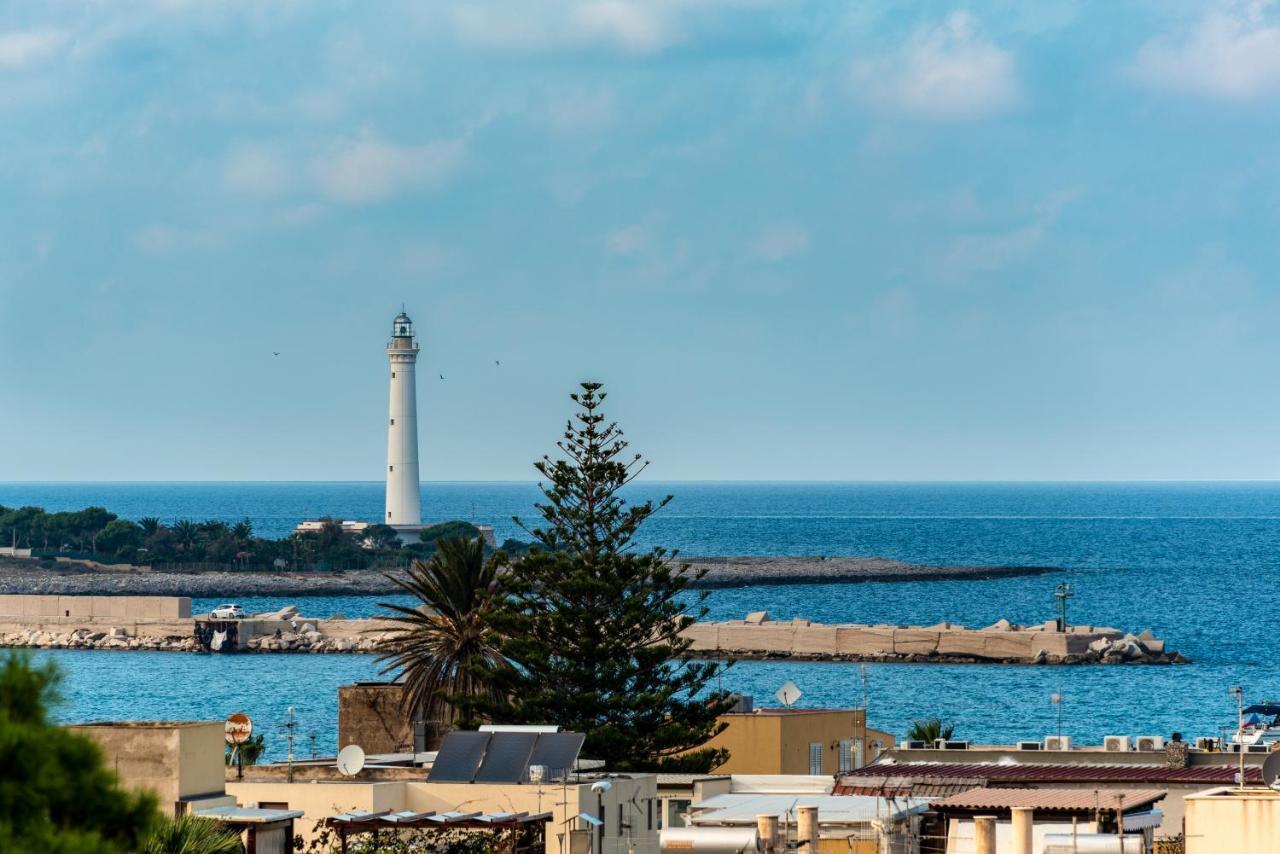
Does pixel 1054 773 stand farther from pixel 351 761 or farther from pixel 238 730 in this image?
pixel 238 730

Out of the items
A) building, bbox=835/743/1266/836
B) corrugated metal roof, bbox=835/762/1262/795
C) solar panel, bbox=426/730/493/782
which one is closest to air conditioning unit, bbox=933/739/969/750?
building, bbox=835/743/1266/836

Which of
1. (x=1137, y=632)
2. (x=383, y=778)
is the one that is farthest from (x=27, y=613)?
(x=383, y=778)

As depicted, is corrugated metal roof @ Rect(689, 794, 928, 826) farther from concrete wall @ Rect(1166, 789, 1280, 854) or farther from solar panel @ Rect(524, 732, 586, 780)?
concrete wall @ Rect(1166, 789, 1280, 854)

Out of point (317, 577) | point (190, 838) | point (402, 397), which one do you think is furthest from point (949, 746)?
point (317, 577)

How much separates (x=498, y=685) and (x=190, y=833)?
19.6 metres

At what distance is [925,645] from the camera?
93.5 metres

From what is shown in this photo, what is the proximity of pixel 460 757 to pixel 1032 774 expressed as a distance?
6391 mm

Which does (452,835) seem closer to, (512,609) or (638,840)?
(638,840)

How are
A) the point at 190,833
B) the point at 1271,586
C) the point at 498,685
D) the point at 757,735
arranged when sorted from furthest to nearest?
1. the point at 1271,586
2. the point at 498,685
3. the point at 757,735
4. the point at 190,833

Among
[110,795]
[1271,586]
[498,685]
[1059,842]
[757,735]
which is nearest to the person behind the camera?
[110,795]

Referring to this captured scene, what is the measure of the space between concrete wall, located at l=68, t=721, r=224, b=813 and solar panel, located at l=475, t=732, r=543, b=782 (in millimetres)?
4166

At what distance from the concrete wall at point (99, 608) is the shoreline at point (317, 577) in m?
26.6

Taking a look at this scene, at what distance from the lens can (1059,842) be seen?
15.8 metres

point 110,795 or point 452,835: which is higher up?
point 110,795
